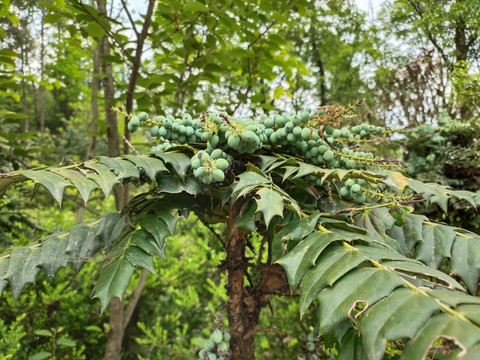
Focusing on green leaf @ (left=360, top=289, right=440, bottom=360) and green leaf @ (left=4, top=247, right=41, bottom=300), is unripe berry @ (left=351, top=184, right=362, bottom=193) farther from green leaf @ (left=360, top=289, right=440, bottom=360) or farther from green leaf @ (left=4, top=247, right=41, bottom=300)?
green leaf @ (left=4, top=247, right=41, bottom=300)

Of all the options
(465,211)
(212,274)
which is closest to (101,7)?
(465,211)

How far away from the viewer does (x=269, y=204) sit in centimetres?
54

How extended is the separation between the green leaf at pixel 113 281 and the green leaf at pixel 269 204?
242mm

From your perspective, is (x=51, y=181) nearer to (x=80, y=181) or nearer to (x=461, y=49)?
(x=80, y=181)

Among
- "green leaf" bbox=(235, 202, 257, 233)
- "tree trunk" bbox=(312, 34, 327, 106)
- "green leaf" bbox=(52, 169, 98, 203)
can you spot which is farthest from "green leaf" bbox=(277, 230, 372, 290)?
"tree trunk" bbox=(312, 34, 327, 106)

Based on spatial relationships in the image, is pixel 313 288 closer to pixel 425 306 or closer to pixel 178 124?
pixel 425 306

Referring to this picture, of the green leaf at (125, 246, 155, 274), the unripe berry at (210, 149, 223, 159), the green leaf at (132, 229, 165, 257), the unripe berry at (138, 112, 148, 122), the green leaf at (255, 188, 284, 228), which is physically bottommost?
the green leaf at (125, 246, 155, 274)

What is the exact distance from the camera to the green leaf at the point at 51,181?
0.52 meters

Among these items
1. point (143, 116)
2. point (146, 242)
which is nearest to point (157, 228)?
point (146, 242)

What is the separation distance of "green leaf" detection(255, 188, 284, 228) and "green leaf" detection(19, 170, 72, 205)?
309mm

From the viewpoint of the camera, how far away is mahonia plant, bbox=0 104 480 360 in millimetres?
382

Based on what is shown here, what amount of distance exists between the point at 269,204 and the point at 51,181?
35 cm

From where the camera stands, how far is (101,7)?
163 centimetres

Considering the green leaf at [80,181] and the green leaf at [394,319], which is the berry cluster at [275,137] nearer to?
the green leaf at [80,181]
